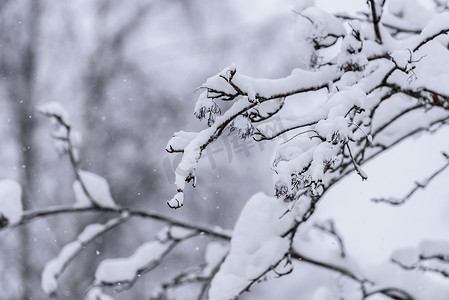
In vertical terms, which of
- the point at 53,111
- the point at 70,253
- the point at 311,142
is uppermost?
the point at 53,111

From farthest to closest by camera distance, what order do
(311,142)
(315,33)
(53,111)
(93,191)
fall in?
(93,191), (53,111), (315,33), (311,142)

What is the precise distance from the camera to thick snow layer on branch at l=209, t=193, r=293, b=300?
1.60 metres

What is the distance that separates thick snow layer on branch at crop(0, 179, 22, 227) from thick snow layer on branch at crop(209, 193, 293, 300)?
2.85 feet

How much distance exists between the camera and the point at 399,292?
6.76ft

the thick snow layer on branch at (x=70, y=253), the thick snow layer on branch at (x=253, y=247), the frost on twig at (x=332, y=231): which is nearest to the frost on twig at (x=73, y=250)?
the thick snow layer on branch at (x=70, y=253)

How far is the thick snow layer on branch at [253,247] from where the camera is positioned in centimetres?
160

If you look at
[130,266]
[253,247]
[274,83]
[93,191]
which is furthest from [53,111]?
[274,83]

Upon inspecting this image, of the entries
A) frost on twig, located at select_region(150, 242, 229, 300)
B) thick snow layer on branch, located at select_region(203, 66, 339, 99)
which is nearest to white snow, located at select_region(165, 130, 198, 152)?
thick snow layer on branch, located at select_region(203, 66, 339, 99)

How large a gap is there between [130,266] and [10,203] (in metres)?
0.54

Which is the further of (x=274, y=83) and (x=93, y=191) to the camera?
(x=93, y=191)

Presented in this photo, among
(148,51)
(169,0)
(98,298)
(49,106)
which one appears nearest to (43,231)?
(148,51)

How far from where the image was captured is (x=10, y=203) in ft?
6.91

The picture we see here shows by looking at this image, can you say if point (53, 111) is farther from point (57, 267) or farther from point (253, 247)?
point (253, 247)

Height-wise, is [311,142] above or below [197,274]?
below
